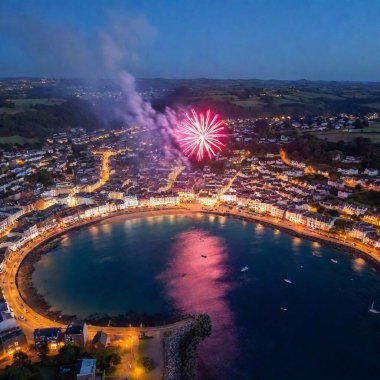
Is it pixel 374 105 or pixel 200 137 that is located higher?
pixel 200 137

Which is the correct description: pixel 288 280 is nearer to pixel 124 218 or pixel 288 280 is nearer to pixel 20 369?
pixel 20 369

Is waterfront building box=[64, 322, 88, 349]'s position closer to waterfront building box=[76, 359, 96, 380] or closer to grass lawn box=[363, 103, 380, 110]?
waterfront building box=[76, 359, 96, 380]

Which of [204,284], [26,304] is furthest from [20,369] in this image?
[204,284]

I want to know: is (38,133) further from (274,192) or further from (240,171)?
(274,192)

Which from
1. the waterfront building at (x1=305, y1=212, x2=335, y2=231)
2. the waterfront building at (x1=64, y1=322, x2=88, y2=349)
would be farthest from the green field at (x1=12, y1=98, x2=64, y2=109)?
the waterfront building at (x1=64, y1=322, x2=88, y2=349)

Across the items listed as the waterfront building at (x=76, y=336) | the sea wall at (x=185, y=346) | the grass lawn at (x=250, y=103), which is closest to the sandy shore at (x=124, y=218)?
the sea wall at (x=185, y=346)
